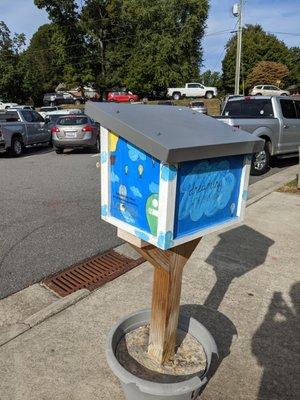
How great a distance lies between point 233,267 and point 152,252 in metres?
2.54

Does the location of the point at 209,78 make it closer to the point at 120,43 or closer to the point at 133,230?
the point at 120,43

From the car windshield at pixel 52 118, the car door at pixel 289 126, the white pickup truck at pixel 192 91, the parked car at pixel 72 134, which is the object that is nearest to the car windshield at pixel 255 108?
the car door at pixel 289 126

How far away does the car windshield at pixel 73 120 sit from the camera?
47.8 ft

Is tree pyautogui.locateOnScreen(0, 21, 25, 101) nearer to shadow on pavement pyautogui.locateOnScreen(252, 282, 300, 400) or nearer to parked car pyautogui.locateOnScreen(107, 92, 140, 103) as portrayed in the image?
parked car pyautogui.locateOnScreen(107, 92, 140, 103)

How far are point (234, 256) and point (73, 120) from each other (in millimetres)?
11165

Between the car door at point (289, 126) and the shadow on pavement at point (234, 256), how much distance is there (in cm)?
533

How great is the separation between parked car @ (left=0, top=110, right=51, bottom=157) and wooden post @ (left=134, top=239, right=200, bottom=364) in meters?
12.2

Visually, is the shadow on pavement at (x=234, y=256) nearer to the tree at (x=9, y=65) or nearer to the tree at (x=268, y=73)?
the tree at (x=9, y=65)

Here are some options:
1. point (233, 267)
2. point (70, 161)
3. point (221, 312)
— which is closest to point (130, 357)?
point (221, 312)

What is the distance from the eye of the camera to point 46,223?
20.5ft

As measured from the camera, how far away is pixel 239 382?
2.80 metres

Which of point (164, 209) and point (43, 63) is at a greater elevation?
point (43, 63)

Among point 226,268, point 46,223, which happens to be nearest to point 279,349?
point 226,268

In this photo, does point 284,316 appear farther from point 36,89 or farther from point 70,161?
point 36,89
